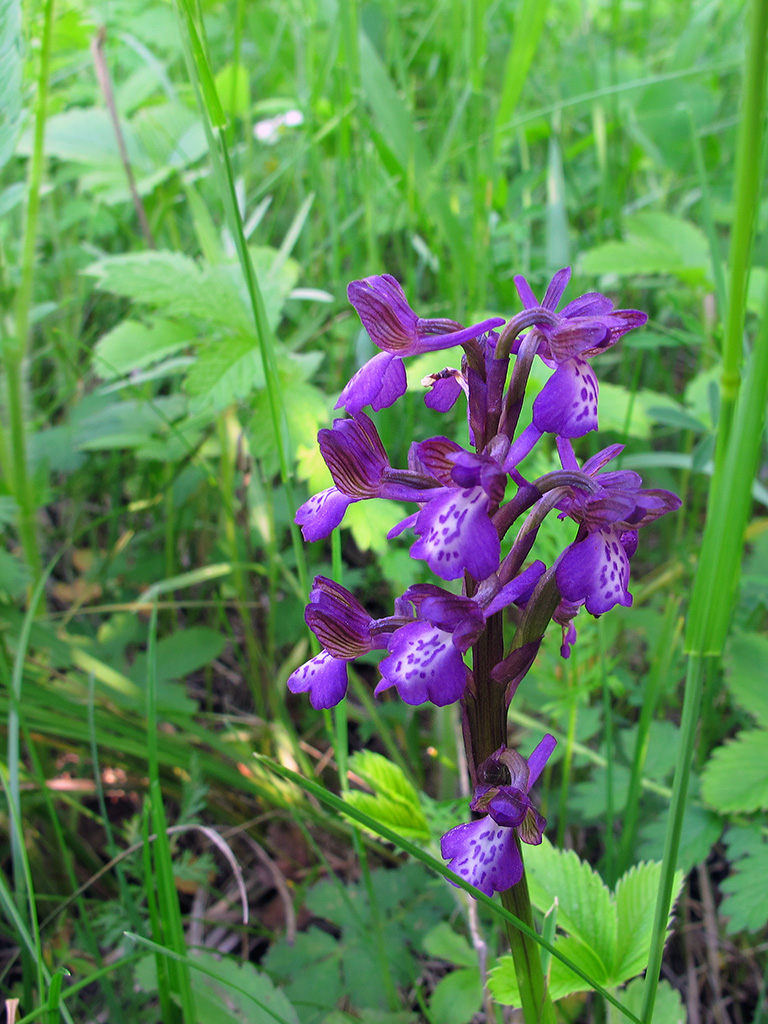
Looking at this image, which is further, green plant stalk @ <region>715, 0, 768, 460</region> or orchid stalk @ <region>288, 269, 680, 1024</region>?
orchid stalk @ <region>288, 269, 680, 1024</region>

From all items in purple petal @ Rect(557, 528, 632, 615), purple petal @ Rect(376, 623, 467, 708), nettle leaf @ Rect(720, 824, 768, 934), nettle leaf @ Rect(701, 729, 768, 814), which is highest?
purple petal @ Rect(557, 528, 632, 615)

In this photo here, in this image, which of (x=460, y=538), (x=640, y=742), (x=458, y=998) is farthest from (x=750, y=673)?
(x=460, y=538)

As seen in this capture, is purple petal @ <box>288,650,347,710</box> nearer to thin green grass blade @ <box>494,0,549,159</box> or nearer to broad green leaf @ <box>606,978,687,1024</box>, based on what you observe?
broad green leaf @ <box>606,978,687,1024</box>

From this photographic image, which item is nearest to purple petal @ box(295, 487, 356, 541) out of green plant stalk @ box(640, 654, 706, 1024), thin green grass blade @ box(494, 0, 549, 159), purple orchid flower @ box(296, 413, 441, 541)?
purple orchid flower @ box(296, 413, 441, 541)

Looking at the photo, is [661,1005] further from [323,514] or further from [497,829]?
[323,514]

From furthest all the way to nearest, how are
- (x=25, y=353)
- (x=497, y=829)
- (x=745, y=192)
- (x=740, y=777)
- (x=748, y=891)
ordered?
(x=25, y=353)
(x=740, y=777)
(x=748, y=891)
(x=497, y=829)
(x=745, y=192)

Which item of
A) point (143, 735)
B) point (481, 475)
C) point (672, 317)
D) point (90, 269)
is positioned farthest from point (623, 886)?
point (672, 317)
